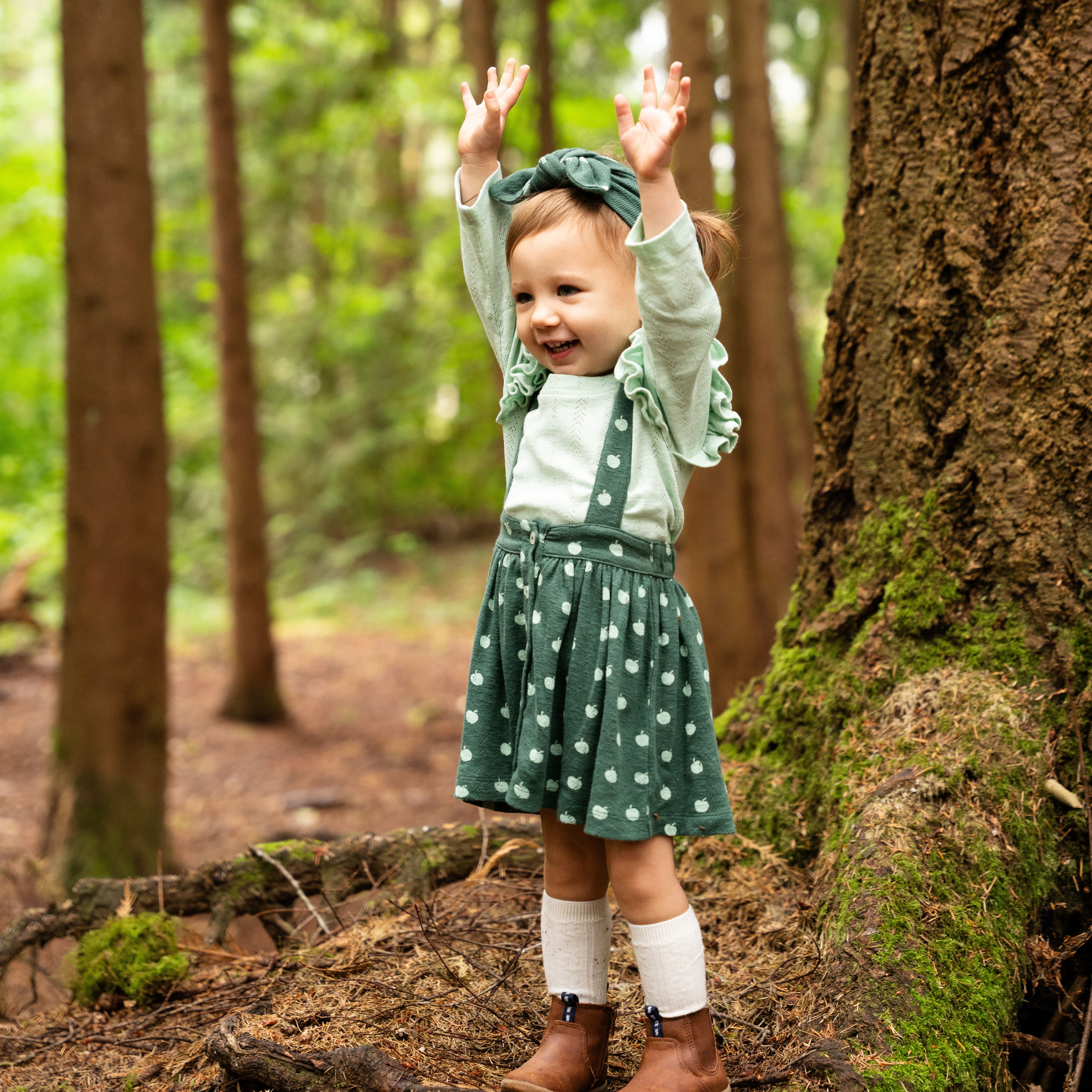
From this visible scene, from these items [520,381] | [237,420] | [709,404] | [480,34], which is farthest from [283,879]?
[480,34]

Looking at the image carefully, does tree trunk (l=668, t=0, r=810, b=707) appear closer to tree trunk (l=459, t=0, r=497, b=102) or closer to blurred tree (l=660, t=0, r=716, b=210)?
blurred tree (l=660, t=0, r=716, b=210)

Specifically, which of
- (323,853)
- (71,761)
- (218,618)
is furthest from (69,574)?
(218,618)

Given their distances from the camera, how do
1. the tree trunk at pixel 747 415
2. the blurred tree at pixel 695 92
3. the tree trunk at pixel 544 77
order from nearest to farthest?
the blurred tree at pixel 695 92
the tree trunk at pixel 747 415
the tree trunk at pixel 544 77

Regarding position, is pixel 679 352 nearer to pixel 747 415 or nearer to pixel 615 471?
pixel 615 471

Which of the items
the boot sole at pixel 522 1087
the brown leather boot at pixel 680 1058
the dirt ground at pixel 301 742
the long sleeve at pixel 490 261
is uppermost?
the long sleeve at pixel 490 261

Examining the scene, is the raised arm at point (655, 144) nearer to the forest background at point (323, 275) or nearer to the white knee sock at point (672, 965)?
the white knee sock at point (672, 965)

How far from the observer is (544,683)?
214 centimetres

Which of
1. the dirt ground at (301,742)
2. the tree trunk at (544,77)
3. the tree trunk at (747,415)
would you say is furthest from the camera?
the tree trunk at (544,77)

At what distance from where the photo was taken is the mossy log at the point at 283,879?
3221 mm

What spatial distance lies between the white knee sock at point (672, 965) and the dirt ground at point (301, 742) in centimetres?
294

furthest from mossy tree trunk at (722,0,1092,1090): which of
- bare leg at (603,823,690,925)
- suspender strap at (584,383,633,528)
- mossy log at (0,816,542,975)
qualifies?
suspender strap at (584,383,633,528)

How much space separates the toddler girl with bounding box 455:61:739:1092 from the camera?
2086 mm

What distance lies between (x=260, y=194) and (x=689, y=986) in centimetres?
1471

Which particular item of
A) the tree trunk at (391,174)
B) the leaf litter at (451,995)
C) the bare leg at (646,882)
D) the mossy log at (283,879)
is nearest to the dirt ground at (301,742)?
the mossy log at (283,879)
